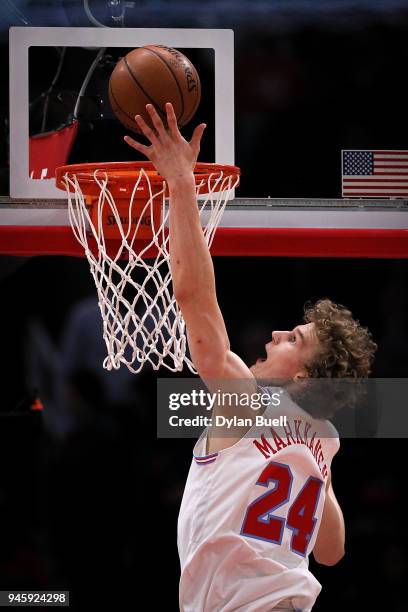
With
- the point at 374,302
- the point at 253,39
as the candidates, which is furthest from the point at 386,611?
the point at 253,39

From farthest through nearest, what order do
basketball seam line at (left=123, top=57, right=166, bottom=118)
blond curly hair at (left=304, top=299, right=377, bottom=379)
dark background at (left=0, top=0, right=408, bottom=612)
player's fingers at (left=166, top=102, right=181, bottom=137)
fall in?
1. dark background at (left=0, top=0, right=408, bottom=612)
2. blond curly hair at (left=304, top=299, right=377, bottom=379)
3. basketball seam line at (left=123, top=57, right=166, bottom=118)
4. player's fingers at (left=166, top=102, right=181, bottom=137)

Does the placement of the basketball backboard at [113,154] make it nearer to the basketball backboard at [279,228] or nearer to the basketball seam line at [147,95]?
the basketball backboard at [279,228]

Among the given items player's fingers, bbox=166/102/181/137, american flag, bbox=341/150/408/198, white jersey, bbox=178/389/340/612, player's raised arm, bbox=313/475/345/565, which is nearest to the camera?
player's fingers, bbox=166/102/181/137

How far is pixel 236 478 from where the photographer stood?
8.08ft

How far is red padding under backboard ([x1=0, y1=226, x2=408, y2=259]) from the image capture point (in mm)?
3502

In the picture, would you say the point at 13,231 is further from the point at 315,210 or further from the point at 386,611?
the point at 386,611

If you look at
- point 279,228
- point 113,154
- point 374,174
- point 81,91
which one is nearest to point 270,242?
point 279,228

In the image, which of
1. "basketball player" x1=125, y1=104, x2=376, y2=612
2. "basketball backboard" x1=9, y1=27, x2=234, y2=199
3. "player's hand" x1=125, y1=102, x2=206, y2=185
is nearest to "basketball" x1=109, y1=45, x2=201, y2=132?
"basketball player" x1=125, y1=104, x2=376, y2=612

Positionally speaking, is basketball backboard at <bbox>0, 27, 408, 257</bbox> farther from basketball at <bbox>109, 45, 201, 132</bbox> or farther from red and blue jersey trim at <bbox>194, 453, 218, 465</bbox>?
red and blue jersey trim at <bbox>194, 453, 218, 465</bbox>

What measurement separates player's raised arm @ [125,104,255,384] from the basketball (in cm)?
38

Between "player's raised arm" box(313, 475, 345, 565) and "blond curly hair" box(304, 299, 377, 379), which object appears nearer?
"blond curly hair" box(304, 299, 377, 379)

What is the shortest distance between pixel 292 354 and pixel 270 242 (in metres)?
0.92

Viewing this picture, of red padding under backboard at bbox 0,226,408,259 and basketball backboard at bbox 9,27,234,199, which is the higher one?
basketball backboard at bbox 9,27,234,199

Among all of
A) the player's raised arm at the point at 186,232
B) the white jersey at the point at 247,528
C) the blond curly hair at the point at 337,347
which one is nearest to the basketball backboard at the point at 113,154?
the blond curly hair at the point at 337,347
